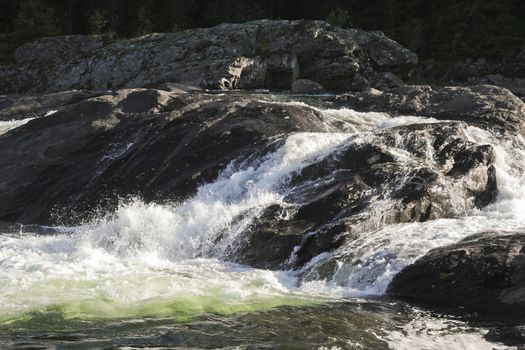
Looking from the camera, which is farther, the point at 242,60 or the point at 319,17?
the point at 319,17

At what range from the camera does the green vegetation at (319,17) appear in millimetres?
45812

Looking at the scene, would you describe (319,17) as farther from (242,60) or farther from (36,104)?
(36,104)

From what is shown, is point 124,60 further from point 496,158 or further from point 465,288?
point 465,288

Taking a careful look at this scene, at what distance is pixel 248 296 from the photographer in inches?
368

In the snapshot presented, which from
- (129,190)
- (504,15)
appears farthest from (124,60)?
(504,15)

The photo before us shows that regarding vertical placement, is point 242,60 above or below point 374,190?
above

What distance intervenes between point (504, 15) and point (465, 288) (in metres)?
44.1

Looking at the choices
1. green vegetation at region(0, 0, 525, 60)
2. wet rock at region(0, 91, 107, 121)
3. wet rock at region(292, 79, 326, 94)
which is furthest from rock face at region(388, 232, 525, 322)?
green vegetation at region(0, 0, 525, 60)

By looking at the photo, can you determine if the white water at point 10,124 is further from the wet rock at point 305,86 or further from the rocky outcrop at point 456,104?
the wet rock at point 305,86

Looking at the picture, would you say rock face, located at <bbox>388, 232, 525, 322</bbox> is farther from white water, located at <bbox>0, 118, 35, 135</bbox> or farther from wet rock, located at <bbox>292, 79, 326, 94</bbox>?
wet rock, located at <bbox>292, 79, 326, 94</bbox>

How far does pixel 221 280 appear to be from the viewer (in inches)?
405

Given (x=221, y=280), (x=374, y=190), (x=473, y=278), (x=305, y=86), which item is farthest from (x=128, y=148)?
(x=305, y=86)

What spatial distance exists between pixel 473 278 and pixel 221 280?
3983 mm

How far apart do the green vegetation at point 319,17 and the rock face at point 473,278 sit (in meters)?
33.6
